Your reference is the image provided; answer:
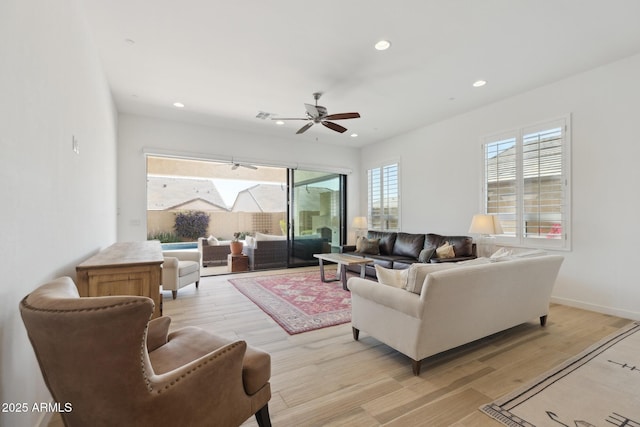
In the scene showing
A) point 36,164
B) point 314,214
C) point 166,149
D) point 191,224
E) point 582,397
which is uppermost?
point 166,149

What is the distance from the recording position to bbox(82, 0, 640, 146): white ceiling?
8.79 ft

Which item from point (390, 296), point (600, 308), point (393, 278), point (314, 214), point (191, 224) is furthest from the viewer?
point (191, 224)

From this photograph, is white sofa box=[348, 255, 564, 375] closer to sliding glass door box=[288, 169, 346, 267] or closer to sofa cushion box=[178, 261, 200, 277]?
sofa cushion box=[178, 261, 200, 277]

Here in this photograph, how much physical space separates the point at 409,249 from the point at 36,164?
532cm

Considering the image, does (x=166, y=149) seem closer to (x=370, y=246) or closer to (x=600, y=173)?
(x=370, y=246)

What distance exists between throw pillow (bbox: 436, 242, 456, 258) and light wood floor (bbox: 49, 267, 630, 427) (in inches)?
59.5

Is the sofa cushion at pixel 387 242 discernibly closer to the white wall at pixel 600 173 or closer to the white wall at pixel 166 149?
the white wall at pixel 166 149

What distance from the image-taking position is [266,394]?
5.01 feet

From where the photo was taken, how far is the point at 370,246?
6.06 m

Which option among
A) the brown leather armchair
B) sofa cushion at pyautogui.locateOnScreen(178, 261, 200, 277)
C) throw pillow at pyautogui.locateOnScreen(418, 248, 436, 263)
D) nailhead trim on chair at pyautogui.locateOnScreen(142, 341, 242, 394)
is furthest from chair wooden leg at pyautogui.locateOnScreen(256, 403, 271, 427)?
throw pillow at pyautogui.locateOnScreen(418, 248, 436, 263)

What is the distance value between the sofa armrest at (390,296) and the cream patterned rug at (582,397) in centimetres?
72

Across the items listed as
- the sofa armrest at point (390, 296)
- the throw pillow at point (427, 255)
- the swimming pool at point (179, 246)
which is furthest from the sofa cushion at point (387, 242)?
the swimming pool at point (179, 246)

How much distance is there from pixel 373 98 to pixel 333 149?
116 inches

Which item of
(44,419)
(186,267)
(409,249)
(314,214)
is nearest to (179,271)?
(186,267)
